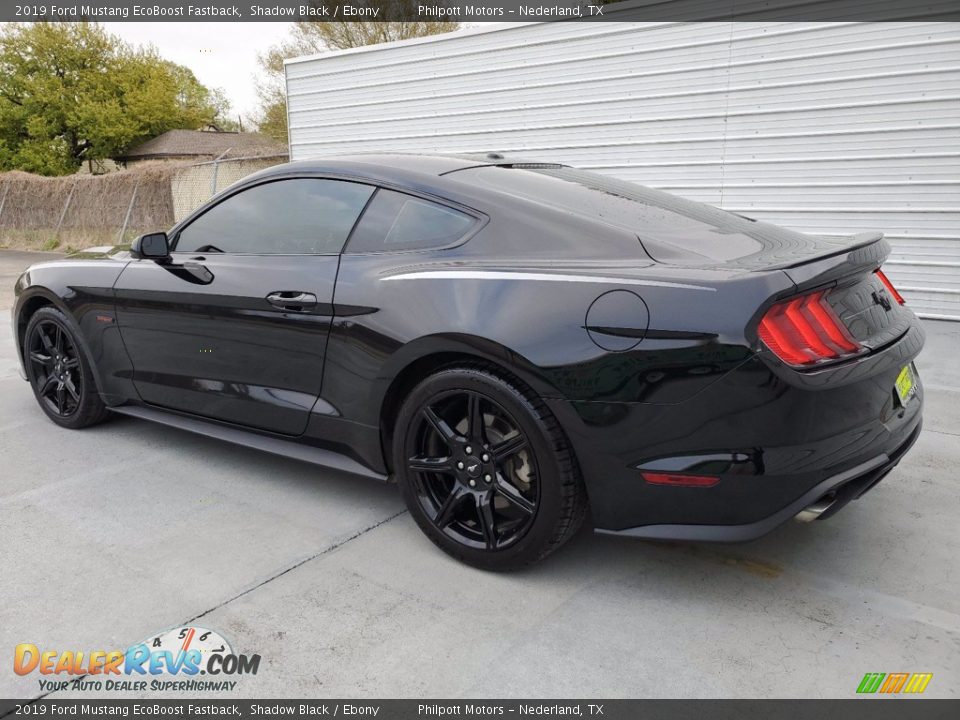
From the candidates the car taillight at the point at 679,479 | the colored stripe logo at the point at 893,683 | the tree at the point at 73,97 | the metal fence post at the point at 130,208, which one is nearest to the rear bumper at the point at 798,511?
the car taillight at the point at 679,479

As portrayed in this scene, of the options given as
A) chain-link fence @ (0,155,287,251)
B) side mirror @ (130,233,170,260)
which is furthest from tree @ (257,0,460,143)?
side mirror @ (130,233,170,260)

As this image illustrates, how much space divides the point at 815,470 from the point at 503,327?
105 cm

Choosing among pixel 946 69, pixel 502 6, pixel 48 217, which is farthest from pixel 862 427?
pixel 48 217

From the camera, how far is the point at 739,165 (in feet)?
26.6

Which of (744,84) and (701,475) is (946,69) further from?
(701,475)

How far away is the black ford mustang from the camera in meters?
2.32

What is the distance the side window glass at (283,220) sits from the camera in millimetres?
3232

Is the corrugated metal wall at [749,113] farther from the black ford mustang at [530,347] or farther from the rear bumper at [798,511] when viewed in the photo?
the rear bumper at [798,511]

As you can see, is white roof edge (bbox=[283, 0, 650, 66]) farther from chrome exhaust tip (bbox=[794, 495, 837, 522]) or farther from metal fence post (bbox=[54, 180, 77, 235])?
metal fence post (bbox=[54, 180, 77, 235])

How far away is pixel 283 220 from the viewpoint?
3.43 meters

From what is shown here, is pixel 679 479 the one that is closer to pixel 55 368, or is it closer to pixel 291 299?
pixel 291 299

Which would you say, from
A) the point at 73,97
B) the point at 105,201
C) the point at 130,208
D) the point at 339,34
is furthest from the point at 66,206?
the point at 73,97

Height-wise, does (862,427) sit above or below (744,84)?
below

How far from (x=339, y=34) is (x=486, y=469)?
3273 cm
